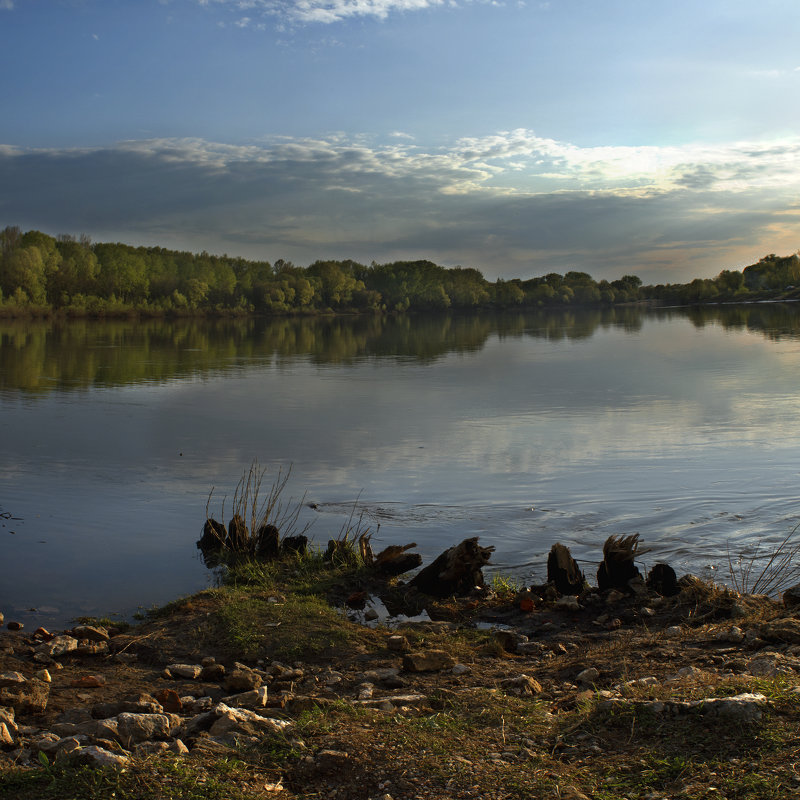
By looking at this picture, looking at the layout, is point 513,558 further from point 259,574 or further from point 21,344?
point 21,344

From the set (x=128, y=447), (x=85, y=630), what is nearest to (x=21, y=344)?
(x=128, y=447)

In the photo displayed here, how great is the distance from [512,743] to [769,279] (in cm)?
18817

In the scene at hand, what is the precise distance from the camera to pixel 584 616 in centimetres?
702

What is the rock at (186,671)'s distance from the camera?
5496 millimetres

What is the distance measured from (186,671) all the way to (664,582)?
14.2 feet

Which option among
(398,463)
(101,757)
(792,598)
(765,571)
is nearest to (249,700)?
(101,757)

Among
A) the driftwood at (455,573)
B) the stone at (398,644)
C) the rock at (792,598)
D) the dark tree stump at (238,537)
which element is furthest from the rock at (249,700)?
the rock at (792,598)

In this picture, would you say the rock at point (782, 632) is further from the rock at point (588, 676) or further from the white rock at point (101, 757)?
the white rock at point (101, 757)

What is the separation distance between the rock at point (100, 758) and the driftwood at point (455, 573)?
446 cm

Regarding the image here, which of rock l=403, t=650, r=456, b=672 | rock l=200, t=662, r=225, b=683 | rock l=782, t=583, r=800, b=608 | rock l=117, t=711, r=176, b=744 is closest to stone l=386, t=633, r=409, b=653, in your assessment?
rock l=403, t=650, r=456, b=672

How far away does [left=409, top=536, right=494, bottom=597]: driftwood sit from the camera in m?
7.70

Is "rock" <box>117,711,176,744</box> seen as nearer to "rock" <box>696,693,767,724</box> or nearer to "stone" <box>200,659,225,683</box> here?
"stone" <box>200,659,225,683</box>

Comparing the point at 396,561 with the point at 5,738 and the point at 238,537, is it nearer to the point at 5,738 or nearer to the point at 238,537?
the point at 238,537

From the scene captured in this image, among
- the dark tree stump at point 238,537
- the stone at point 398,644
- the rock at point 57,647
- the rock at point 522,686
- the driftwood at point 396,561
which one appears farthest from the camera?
the dark tree stump at point 238,537
